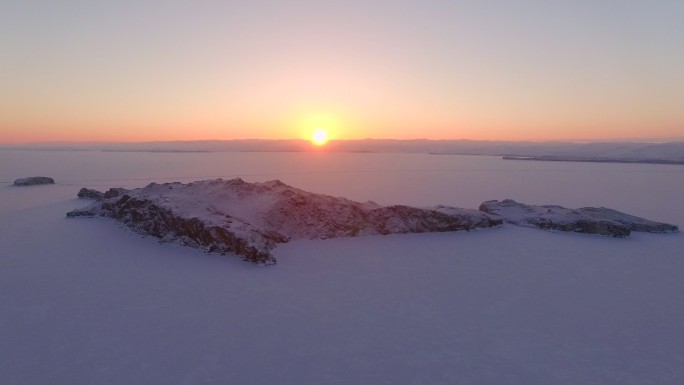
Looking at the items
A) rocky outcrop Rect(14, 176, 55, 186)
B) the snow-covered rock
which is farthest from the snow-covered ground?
rocky outcrop Rect(14, 176, 55, 186)

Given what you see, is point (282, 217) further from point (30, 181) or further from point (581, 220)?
point (30, 181)

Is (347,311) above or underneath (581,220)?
underneath

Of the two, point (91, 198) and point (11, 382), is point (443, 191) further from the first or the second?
point (11, 382)

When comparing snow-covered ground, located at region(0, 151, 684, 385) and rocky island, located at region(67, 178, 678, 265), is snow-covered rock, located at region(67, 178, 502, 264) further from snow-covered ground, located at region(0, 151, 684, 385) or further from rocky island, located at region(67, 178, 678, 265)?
snow-covered ground, located at region(0, 151, 684, 385)

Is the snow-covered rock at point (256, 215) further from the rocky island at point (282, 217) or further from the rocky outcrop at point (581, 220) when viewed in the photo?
the rocky outcrop at point (581, 220)

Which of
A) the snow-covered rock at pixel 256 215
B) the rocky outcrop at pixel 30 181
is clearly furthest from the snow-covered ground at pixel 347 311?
the rocky outcrop at pixel 30 181

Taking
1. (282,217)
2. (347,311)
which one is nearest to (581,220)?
(282,217)
